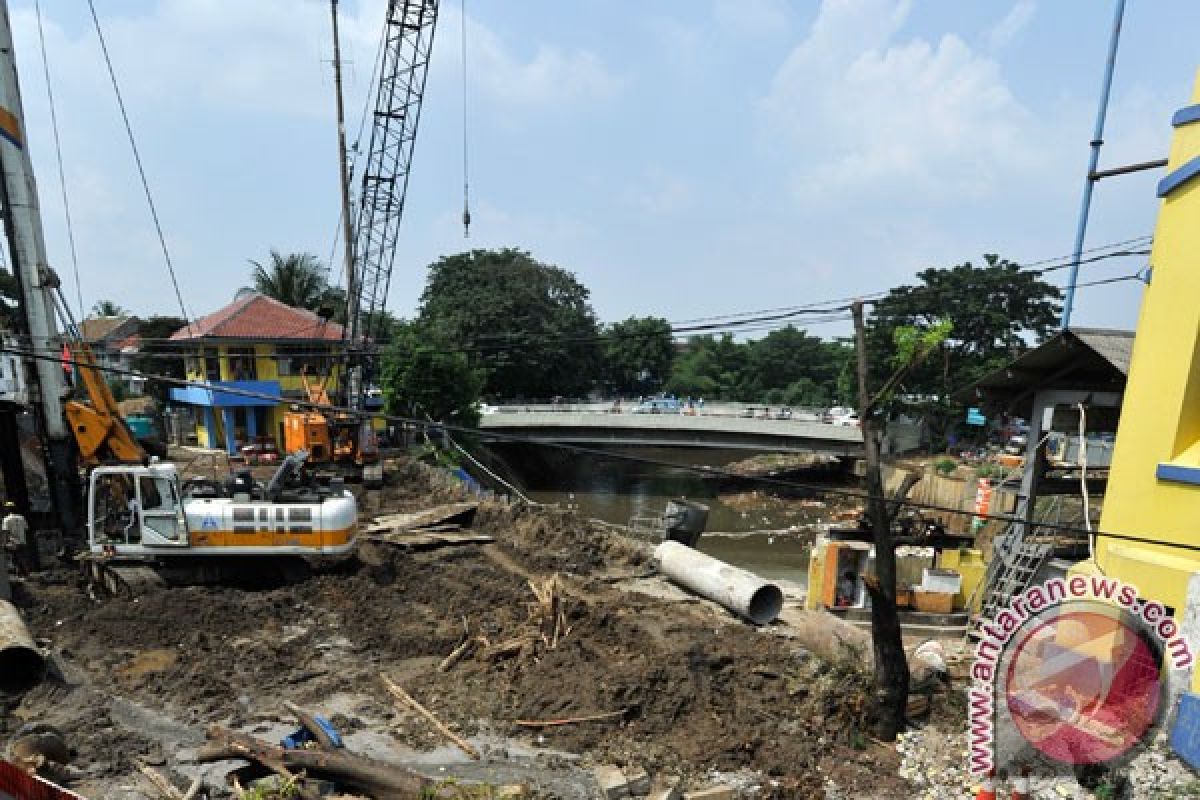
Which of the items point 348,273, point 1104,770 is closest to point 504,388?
point 348,273

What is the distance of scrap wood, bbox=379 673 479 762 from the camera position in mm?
8258

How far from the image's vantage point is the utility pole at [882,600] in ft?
26.5

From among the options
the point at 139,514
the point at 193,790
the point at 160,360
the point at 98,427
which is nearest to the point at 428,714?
the point at 193,790

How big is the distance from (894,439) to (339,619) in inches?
1332

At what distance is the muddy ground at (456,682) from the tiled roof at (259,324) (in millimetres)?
18508

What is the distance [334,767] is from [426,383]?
24323 mm

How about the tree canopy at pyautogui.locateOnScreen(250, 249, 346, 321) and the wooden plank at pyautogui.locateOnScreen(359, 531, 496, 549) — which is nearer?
the wooden plank at pyautogui.locateOnScreen(359, 531, 496, 549)

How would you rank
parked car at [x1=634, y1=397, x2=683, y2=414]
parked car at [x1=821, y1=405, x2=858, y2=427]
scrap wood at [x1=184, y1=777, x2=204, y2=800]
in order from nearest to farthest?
scrap wood at [x1=184, y1=777, x2=204, y2=800], parked car at [x1=821, y1=405, x2=858, y2=427], parked car at [x1=634, y1=397, x2=683, y2=414]

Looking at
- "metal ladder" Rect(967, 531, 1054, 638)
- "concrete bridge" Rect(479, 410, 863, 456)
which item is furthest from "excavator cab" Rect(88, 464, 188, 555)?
"concrete bridge" Rect(479, 410, 863, 456)

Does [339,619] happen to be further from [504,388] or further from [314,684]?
[504,388]

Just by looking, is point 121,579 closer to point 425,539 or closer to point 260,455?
point 425,539

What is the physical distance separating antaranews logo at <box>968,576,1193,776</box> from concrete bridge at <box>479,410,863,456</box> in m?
27.9

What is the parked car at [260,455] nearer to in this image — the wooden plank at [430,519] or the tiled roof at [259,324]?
the tiled roof at [259,324]

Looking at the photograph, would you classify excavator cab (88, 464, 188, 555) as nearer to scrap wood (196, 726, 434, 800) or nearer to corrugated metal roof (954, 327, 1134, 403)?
scrap wood (196, 726, 434, 800)
